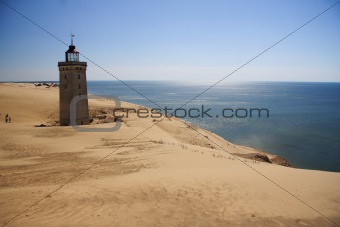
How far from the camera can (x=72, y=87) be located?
2592 cm

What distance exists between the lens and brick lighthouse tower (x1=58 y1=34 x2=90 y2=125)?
83.2 feet

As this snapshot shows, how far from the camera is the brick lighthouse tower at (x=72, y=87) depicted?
83.2 ft

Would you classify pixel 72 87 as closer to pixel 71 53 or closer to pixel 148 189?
pixel 71 53

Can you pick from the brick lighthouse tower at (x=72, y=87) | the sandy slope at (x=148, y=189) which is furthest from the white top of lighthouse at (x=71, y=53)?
the sandy slope at (x=148, y=189)

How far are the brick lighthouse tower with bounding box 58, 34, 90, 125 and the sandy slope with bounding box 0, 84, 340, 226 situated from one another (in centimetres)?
1099

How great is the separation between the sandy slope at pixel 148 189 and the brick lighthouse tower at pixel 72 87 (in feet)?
36.1

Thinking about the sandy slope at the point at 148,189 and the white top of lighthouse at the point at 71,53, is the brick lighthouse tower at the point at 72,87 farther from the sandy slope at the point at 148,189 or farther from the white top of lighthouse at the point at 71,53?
the sandy slope at the point at 148,189

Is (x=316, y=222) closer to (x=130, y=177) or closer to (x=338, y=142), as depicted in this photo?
(x=130, y=177)

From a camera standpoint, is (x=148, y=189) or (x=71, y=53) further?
(x=71, y=53)

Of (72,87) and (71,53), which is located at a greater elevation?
(71,53)

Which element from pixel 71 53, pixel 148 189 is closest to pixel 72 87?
pixel 71 53

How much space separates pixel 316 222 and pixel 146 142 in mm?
12030

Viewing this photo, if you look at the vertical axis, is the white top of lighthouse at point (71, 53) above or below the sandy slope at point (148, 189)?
above

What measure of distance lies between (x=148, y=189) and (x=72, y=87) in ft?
66.6
